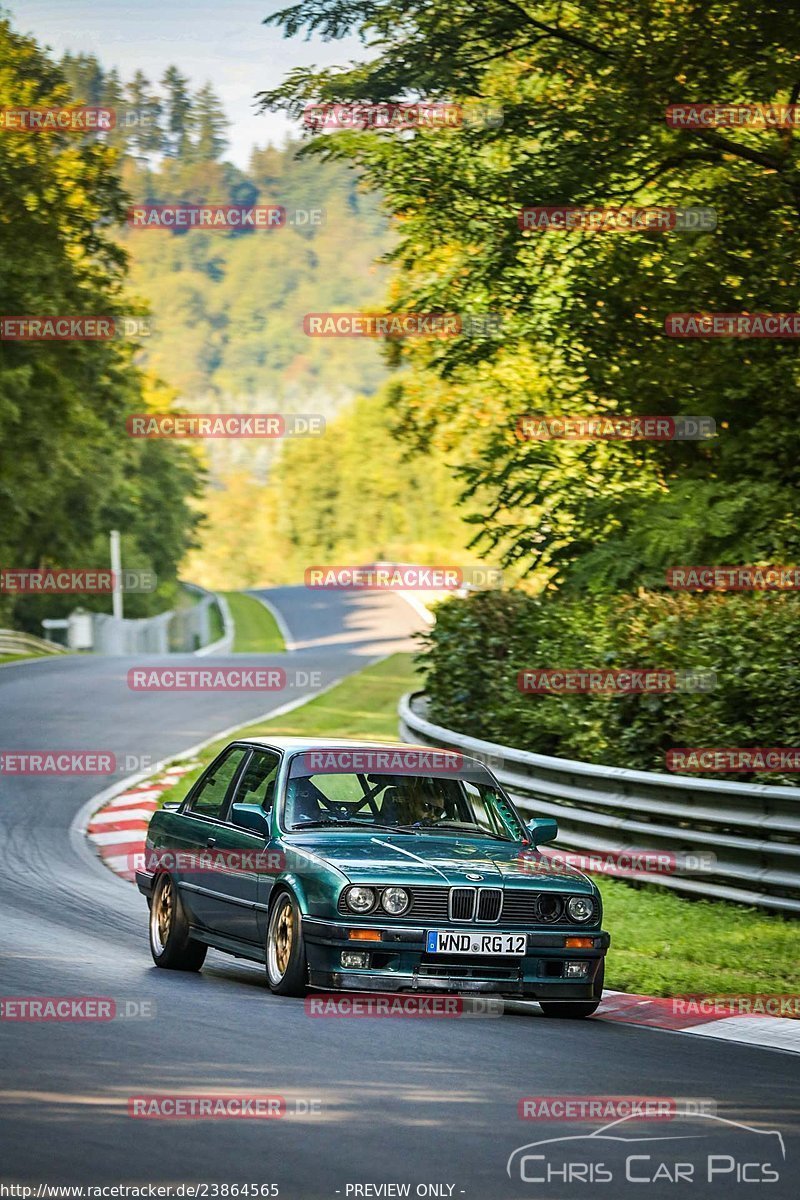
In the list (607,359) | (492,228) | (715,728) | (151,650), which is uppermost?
(492,228)

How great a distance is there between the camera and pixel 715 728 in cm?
1315

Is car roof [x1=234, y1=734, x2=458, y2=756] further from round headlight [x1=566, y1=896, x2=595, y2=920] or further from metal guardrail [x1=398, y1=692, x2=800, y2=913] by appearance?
metal guardrail [x1=398, y1=692, x2=800, y2=913]

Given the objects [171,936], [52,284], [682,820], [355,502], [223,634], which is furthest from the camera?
[355,502]

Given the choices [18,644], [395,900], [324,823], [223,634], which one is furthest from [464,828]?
[223,634]

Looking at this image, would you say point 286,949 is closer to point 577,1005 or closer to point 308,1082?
point 577,1005

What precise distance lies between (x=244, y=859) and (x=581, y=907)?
188cm

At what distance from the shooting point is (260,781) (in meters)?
10.1

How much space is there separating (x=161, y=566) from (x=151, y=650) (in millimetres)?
26729

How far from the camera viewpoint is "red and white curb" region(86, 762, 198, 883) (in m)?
15.8

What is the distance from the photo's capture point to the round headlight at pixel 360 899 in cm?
866

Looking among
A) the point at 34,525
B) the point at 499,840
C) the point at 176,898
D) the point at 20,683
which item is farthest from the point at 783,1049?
the point at 34,525

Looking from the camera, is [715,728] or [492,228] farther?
[492,228]

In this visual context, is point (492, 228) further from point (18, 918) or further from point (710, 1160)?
point (710, 1160)

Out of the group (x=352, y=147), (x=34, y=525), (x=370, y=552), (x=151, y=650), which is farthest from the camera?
(x=370, y=552)
